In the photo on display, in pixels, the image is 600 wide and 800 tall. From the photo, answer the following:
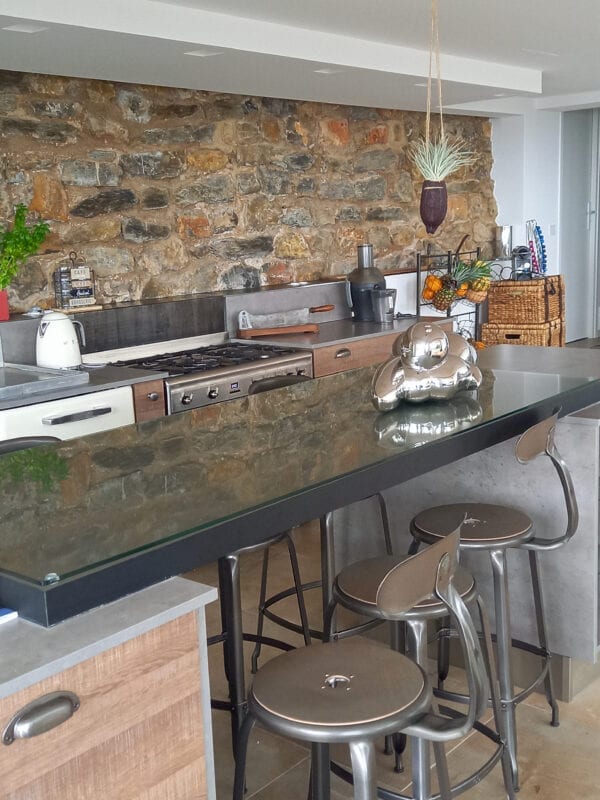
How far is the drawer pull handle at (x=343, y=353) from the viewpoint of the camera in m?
4.90

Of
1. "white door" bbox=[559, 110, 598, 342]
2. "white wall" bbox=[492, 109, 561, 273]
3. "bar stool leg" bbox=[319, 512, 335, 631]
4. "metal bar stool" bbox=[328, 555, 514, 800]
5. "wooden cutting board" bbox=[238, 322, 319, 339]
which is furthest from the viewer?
"white door" bbox=[559, 110, 598, 342]

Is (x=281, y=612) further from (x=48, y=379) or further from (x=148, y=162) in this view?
(x=148, y=162)

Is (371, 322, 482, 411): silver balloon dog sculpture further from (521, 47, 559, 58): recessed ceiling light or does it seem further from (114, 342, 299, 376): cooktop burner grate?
(521, 47, 559, 58): recessed ceiling light

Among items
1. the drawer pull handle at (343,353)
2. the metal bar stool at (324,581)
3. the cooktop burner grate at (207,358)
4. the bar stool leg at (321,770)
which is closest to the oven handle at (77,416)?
the cooktop burner grate at (207,358)

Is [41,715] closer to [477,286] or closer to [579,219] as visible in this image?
[477,286]

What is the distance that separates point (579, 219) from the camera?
28.6 feet

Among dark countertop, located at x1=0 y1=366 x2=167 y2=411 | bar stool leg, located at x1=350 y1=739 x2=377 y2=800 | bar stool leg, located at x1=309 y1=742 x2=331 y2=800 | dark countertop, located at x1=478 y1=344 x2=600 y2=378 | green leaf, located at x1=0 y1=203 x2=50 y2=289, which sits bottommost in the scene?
bar stool leg, located at x1=309 y1=742 x2=331 y2=800

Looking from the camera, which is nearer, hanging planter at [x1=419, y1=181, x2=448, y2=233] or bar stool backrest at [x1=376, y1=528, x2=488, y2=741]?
bar stool backrest at [x1=376, y1=528, x2=488, y2=741]

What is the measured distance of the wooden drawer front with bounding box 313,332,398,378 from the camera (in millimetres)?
4789

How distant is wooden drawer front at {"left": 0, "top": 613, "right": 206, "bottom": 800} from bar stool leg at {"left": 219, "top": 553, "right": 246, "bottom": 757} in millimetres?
790

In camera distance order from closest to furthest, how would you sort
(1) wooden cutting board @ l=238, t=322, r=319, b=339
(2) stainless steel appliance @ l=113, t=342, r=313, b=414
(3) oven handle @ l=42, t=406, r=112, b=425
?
(3) oven handle @ l=42, t=406, r=112, b=425 < (2) stainless steel appliance @ l=113, t=342, r=313, b=414 < (1) wooden cutting board @ l=238, t=322, r=319, b=339

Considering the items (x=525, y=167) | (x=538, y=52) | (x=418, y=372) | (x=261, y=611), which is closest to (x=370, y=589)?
(x=418, y=372)

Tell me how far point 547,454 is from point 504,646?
0.53 meters

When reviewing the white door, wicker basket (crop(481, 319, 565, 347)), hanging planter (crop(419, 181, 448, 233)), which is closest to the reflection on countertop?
hanging planter (crop(419, 181, 448, 233))
